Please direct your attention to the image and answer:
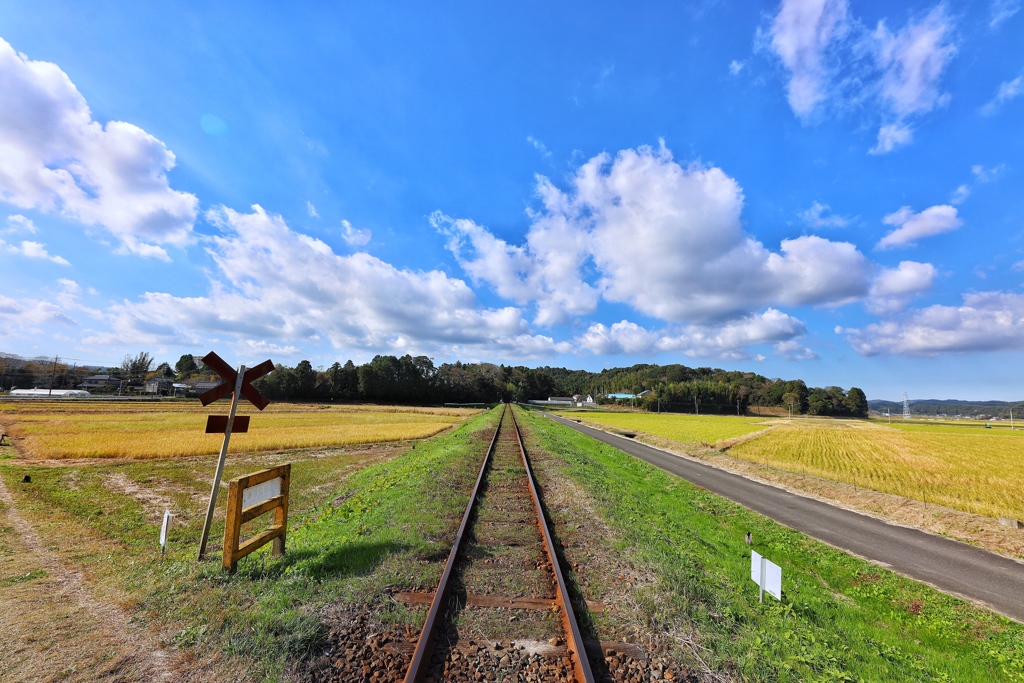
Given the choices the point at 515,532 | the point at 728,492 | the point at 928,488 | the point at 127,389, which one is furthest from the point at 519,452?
the point at 127,389

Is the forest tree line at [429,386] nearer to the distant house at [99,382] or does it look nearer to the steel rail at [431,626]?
the distant house at [99,382]

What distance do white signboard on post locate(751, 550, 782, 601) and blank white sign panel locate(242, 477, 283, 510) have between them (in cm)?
724

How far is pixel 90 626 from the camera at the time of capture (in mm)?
4496

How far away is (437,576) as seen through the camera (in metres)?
5.57

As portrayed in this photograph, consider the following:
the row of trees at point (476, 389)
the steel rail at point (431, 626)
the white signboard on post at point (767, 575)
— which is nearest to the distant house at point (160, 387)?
the row of trees at point (476, 389)

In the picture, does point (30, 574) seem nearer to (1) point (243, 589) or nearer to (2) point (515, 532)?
(1) point (243, 589)

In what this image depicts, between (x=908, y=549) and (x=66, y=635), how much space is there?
1850cm

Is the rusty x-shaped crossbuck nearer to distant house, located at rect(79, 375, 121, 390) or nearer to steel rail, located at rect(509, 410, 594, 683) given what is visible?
steel rail, located at rect(509, 410, 594, 683)

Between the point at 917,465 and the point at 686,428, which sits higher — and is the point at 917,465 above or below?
above

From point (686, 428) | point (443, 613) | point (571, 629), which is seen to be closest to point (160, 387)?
point (686, 428)

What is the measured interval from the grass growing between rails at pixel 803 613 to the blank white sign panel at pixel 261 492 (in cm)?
578

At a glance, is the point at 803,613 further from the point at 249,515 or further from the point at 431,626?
the point at 249,515

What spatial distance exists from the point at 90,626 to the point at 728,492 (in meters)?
20.9

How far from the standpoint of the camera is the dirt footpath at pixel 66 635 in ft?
12.0
